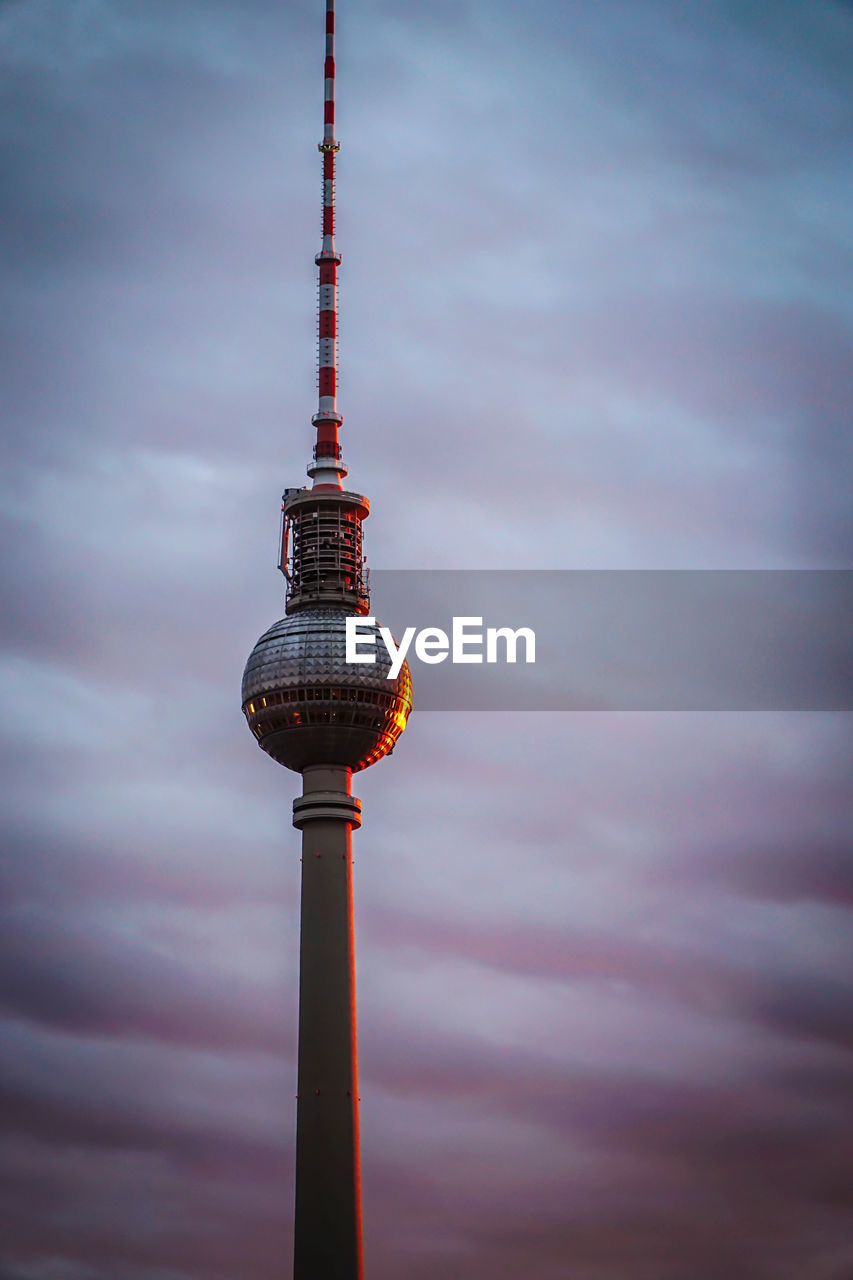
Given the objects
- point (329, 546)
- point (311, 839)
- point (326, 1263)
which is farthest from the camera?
point (329, 546)

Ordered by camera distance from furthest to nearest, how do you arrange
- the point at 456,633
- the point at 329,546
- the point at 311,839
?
Result: the point at 329,546 < the point at 311,839 < the point at 456,633

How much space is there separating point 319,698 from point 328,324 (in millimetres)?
41426

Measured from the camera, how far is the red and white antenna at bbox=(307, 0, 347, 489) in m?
181

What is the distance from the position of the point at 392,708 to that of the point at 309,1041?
3188cm

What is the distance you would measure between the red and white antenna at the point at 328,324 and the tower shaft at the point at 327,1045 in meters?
31.8


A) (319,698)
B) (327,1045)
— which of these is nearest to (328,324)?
(319,698)

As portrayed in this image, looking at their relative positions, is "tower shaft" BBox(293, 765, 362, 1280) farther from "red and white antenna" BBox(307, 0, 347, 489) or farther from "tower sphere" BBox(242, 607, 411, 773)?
"red and white antenna" BBox(307, 0, 347, 489)

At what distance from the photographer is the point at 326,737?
16725 centimetres

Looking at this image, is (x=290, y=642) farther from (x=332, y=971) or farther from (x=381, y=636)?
(x=332, y=971)

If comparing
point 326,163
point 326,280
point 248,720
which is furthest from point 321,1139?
point 326,163

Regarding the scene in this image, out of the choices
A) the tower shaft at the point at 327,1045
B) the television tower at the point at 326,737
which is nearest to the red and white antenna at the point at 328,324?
the television tower at the point at 326,737

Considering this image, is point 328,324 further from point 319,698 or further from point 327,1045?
point 327,1045

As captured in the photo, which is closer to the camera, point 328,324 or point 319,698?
point 319,698

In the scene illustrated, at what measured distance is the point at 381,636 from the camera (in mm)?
174875
